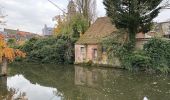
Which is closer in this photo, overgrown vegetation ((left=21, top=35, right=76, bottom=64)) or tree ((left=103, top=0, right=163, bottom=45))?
tree ((left=103, top=0, right=163, bottom=45))

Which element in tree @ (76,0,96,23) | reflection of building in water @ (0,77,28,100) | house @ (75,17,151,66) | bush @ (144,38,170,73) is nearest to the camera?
reflection of building in water @ (0,77,28,100)

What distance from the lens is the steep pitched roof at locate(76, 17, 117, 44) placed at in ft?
101

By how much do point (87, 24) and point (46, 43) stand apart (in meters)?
5.84

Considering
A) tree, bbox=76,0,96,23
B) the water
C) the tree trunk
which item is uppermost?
tree, bbox=76,0,96,23

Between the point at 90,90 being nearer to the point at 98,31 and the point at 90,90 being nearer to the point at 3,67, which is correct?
the point at 3,67

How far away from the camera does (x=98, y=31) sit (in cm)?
3241

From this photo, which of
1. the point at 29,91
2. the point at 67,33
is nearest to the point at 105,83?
the point at 29,91

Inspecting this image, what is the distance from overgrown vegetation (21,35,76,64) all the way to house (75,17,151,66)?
4.10ft

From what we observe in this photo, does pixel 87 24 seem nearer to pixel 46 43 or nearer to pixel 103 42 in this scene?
pixel 46 43

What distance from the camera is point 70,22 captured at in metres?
38.2

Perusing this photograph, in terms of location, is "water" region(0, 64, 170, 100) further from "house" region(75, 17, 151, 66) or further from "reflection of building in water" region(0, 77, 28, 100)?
"house" region(75, 17, 151, 66)

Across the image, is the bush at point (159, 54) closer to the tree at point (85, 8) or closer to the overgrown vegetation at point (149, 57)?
the overgrown vegetation at point (149, 57)

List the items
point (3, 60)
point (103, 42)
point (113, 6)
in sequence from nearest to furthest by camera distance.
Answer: point (3, 60) < point (113, 6) < point (103, 42)

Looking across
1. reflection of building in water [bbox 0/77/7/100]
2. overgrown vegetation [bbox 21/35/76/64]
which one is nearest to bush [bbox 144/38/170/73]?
overgrown vegetation [bbox 21/35/76/64]
